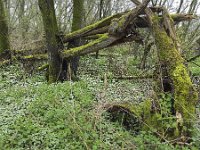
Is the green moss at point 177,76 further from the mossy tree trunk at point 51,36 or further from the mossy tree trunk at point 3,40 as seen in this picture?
the mossy tree trunk at point 3,40

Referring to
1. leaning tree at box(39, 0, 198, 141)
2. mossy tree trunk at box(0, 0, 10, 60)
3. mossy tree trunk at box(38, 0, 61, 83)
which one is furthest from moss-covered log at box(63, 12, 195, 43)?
mossy tree trunk at box(0, 0, 10, 60)

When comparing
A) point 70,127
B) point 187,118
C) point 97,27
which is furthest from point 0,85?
point 187,118

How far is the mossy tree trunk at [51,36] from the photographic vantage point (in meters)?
8.91

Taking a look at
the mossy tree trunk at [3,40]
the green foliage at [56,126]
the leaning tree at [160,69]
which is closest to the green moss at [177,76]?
the leaning tree at [160,69]

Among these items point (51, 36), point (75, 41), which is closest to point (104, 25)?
point (75, 41)

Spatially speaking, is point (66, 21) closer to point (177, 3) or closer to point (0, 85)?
point (177, 3)

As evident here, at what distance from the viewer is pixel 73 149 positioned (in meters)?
5.13

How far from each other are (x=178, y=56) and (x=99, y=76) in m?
4.31

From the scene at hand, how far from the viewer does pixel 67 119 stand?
6.02 meters

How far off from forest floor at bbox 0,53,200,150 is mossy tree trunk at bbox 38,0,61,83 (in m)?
0.79

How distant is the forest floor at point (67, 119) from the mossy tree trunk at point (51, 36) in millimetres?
792

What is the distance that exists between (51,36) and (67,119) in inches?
154

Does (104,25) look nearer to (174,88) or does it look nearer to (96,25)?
(96,25)

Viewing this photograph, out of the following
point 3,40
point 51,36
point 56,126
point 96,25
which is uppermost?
point 96,25
